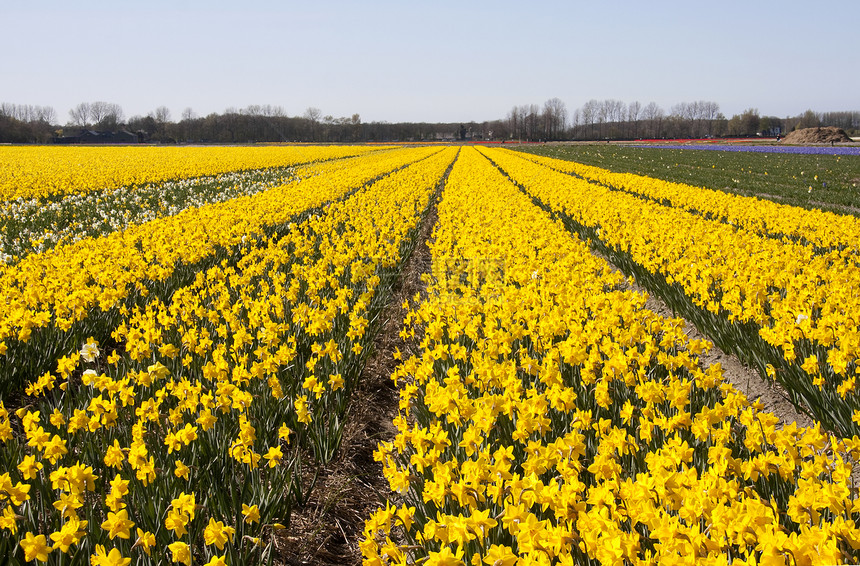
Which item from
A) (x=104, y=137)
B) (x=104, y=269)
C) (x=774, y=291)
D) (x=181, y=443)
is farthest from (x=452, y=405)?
(x=104, y=137)

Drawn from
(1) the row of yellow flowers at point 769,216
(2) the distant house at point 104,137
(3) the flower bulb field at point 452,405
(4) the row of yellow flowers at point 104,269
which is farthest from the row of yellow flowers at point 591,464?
(2) the distant house at point 104,137

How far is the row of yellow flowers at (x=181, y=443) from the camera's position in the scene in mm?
2463

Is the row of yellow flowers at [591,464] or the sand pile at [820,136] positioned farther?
the sand pile at [820,136]

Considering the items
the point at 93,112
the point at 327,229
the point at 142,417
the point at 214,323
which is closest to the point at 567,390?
the point at 142,417

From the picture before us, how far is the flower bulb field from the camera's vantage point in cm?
224

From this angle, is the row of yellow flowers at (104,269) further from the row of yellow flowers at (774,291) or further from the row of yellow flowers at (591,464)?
the row of yellow flowers at (774,291)

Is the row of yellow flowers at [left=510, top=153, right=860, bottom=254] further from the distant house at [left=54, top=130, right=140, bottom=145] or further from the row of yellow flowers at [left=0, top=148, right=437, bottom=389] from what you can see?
the distant house at [left=54, top=130, right=140, bottom=145]

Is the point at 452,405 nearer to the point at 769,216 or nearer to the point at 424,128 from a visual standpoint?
the point at 769,216

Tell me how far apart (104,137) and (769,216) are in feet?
387

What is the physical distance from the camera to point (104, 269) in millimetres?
6613

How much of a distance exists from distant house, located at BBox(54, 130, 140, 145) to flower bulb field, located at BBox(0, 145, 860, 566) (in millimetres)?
107405

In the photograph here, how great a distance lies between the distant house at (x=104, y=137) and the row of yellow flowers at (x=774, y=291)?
10931 centimetres

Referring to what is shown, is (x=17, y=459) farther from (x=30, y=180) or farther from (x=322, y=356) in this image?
(x=30, y=180)

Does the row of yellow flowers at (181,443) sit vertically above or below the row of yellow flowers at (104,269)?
below
